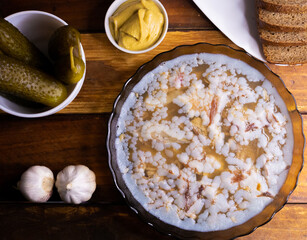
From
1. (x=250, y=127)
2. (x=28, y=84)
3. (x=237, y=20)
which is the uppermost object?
(x=237, y=20)

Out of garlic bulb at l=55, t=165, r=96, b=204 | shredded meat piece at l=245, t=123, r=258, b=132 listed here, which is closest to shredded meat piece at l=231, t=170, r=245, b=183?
shredded meat piece at l=245, t=123, r=258, b=132

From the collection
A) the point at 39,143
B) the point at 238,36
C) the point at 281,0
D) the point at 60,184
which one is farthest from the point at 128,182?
the point at 281,0

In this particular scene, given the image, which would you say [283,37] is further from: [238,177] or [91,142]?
[91,142]

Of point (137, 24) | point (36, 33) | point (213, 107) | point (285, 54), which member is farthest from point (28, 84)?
point (285, 54)

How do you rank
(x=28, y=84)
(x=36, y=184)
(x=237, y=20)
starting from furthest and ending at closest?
(x=237, y=20), (x=36, y=184), (x=28, y=84)

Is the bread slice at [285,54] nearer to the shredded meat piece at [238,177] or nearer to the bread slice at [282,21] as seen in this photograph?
the bread slice at [282,21]

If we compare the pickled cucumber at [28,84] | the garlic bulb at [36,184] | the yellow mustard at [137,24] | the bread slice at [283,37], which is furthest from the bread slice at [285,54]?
the garlic bulb at [36,184]

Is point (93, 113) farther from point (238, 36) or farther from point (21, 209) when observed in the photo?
point (238, 36)
